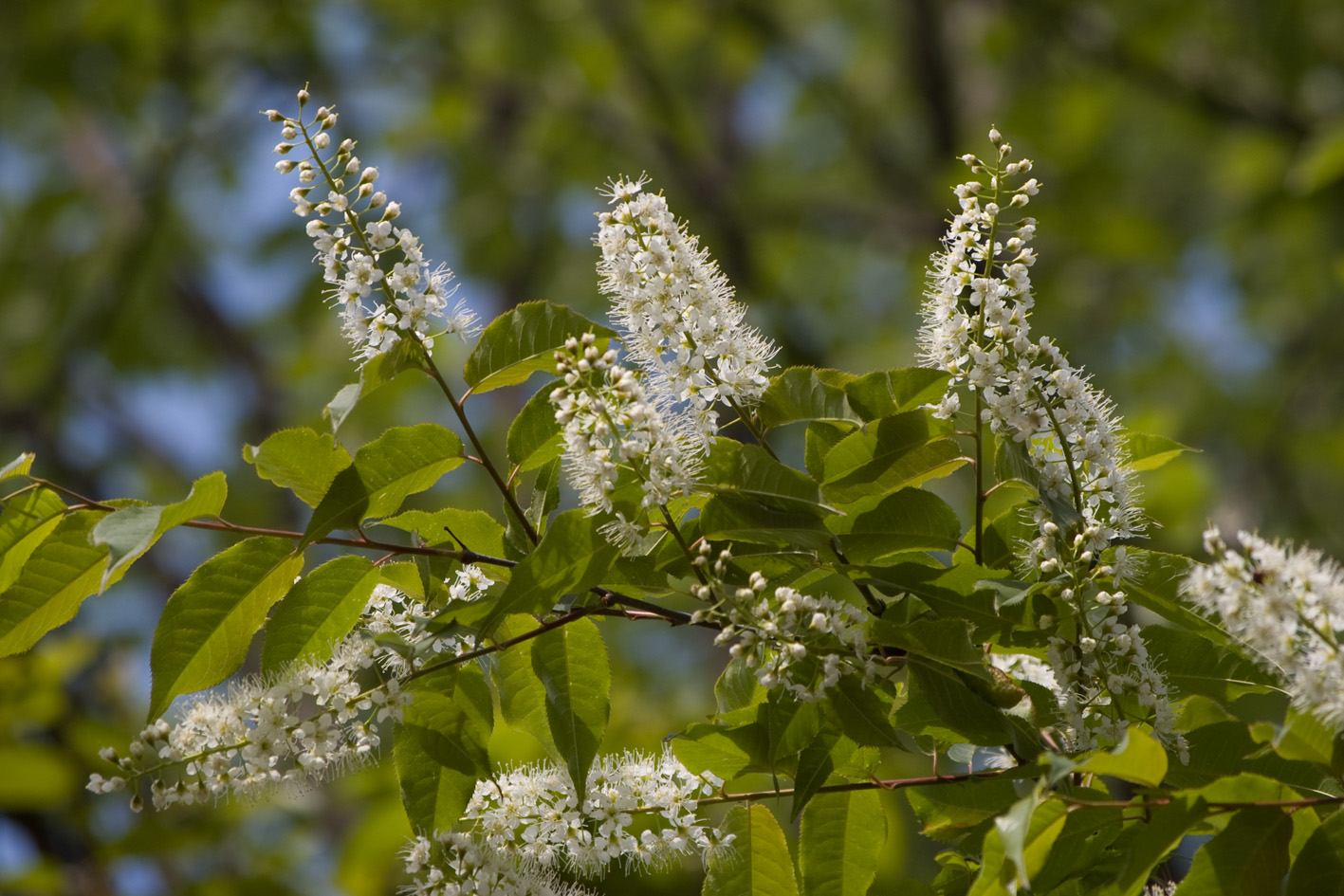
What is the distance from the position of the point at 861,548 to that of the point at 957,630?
0.80ft

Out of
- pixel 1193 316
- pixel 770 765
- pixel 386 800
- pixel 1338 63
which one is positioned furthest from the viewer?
pixel 1193 316

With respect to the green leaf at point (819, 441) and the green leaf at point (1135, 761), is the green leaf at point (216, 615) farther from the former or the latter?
the green leaf at point (1135, 761)

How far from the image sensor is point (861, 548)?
1.57 m

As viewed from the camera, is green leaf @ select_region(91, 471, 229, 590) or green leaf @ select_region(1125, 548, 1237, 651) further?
green leaf @ select_region(1125, 548, 1237, 651)

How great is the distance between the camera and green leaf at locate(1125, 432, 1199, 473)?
1722 millimetres

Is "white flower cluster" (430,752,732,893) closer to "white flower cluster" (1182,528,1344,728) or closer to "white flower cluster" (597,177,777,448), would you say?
"white flower cluster" (597,177,777,448)

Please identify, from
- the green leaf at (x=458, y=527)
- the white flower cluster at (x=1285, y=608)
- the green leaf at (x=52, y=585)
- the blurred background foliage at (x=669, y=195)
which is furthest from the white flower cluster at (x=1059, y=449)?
the blurred background foliage at (x=669, y=195)

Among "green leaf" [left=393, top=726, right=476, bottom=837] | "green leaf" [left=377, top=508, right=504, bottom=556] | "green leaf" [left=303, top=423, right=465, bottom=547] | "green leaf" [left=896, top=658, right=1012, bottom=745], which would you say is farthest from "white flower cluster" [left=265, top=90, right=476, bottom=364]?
Result: "green leaf" [left=896, top=658, right=1012, bottom=745]

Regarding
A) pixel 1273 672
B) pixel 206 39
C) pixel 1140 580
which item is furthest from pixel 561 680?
pixel 206 39

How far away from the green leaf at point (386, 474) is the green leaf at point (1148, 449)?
39.7 inches

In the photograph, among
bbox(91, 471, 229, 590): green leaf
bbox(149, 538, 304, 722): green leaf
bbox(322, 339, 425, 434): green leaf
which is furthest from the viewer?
bbox(149, 538, 304, 722): green leaf

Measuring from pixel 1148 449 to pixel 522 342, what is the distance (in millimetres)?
962

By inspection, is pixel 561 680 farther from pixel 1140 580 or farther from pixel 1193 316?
pixel 1193 316

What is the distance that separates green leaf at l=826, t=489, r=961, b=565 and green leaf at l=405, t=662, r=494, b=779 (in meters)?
0.56
